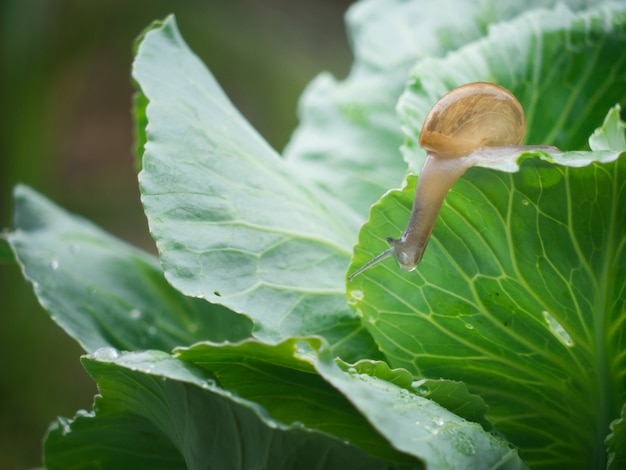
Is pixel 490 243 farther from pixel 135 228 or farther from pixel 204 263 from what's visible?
pixel 135 228

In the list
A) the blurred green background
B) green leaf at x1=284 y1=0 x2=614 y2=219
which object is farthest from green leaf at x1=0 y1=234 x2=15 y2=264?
the blurred green background

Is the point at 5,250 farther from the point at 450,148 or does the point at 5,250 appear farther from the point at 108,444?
the point at 450,148

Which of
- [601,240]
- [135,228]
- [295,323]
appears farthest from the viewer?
[135,228]

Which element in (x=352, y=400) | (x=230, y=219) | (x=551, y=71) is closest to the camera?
(x=352, y=400)

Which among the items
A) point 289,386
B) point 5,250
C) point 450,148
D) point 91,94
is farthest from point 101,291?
point 91,94

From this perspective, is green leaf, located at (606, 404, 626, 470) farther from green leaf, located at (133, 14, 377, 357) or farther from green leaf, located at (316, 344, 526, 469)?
green leaf, located at (133, 14, 377, 357)

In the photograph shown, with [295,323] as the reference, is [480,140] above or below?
above

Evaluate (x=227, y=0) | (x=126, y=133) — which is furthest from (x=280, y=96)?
(x=126, y=133)
